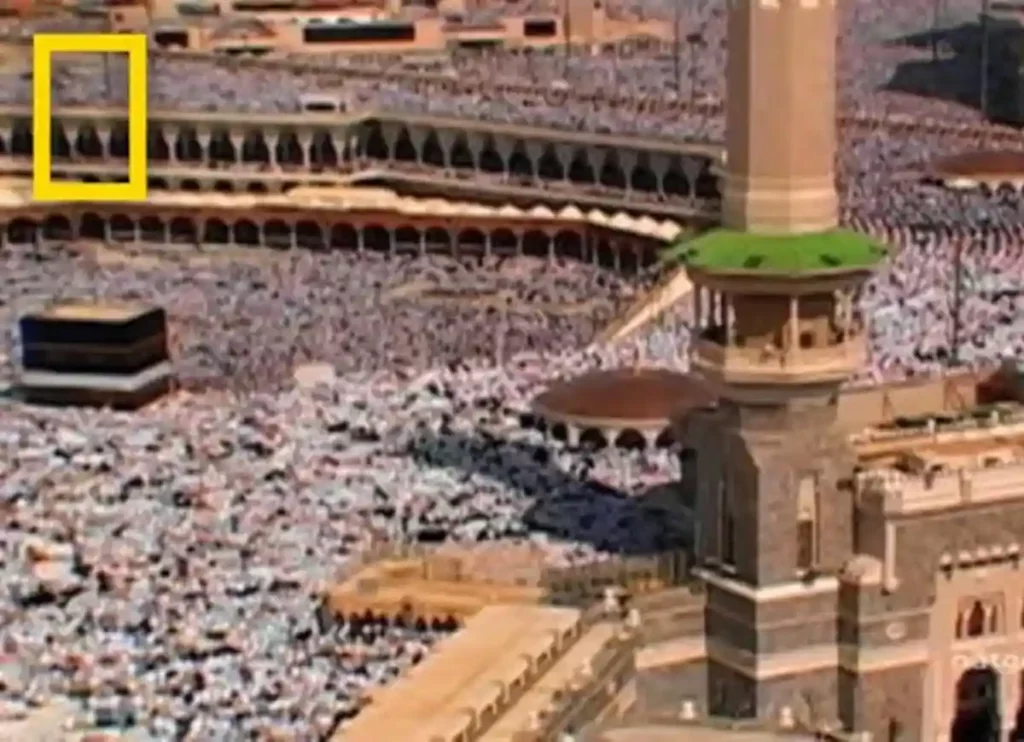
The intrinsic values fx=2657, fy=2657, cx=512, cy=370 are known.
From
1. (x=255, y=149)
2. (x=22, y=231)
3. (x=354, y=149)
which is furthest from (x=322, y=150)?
(x=22, y=231)

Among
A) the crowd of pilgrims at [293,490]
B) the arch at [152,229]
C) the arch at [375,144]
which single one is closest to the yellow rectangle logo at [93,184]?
the arch at [152,229]

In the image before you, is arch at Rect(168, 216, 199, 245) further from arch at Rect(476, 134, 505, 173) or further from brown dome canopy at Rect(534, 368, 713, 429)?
brown dome canopy at Rect(534, 368, 713, 429)

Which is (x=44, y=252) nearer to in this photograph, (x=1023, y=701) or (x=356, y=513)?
(x=356, y=513)

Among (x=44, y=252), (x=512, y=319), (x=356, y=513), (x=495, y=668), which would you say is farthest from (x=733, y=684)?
(x=44, y=252)

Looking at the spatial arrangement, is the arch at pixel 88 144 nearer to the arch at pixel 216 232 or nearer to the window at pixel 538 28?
the arch at pixel 216 232

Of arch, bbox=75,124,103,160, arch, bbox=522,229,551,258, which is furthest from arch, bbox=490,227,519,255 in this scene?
arch, bbox=75,124,103,160

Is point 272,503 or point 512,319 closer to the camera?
point 272,503

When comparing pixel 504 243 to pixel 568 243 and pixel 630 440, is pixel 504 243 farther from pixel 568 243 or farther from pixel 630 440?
pixel 630 440

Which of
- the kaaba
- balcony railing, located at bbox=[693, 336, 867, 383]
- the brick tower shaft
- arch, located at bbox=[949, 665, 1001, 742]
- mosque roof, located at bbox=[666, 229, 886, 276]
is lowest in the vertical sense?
arch, located at bbox=[949, 665, 1001, 742]
